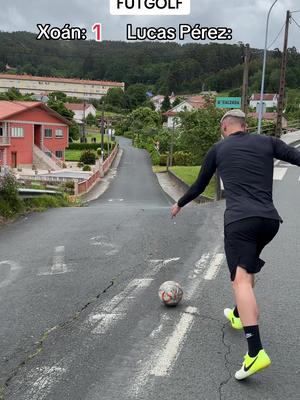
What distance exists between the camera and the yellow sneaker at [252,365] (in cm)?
345

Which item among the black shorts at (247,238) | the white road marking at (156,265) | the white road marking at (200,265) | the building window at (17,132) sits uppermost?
the building window at (17,132)

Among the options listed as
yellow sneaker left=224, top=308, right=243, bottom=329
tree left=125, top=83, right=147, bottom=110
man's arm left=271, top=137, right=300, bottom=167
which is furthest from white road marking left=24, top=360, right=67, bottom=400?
tree left=125, top=83, right=147, bottom=110

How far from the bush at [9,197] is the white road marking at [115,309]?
23.0 feet

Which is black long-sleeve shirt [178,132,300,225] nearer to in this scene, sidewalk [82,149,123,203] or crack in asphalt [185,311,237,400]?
crack in asphalt [185,311,237,400]

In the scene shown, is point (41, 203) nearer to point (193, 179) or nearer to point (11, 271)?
point (11, 271)

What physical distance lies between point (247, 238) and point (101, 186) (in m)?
39.7

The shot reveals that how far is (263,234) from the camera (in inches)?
148

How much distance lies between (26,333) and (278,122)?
112 ft

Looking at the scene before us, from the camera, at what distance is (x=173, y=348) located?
13.2ft

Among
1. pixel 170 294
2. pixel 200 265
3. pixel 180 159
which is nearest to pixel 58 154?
pixel 180 159

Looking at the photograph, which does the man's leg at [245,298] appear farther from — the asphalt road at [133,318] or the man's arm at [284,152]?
the man's arm at [284,152]

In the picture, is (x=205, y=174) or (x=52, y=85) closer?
(x=205, y=174)

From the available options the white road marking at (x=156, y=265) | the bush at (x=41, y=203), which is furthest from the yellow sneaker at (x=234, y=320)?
the bush at (x=41, y=203)

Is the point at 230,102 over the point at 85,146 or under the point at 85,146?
over
